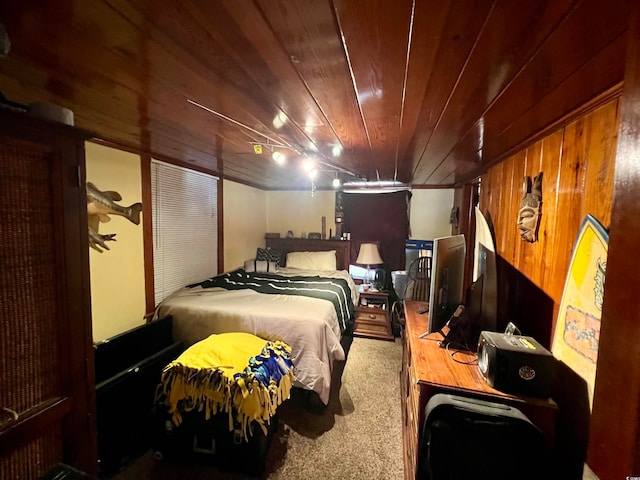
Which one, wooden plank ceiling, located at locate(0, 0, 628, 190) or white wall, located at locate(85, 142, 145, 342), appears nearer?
wooden plank ceiling, located at locate(0, 0, 628, 190)

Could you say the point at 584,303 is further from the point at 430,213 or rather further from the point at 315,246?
the point at 315,246

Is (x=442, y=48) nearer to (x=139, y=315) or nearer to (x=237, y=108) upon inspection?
(x=237, y=108)

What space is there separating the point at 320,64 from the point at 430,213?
3768 mm

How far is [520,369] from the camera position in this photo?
1.13 m

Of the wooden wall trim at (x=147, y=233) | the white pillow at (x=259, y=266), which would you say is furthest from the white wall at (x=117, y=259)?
the white pillow at (x=259, y=266)

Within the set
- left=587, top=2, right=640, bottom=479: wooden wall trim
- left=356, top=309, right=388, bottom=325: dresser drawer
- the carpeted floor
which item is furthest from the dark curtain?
left=587, top=2, right=640, bottom=479: wooden wall trim

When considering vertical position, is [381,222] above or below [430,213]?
below

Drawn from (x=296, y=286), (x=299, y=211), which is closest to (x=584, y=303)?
(x=296, y=286)

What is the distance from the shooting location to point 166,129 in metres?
1.88

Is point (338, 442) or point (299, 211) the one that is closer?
point (338, 442)

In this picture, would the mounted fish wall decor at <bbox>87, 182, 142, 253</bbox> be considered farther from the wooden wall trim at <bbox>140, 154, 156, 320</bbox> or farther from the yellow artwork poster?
the yellow artwork poster

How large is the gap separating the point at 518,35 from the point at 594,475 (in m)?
1.07

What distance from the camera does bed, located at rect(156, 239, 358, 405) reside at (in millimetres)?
2230

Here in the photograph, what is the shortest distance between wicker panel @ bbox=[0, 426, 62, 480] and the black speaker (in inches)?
64.4
